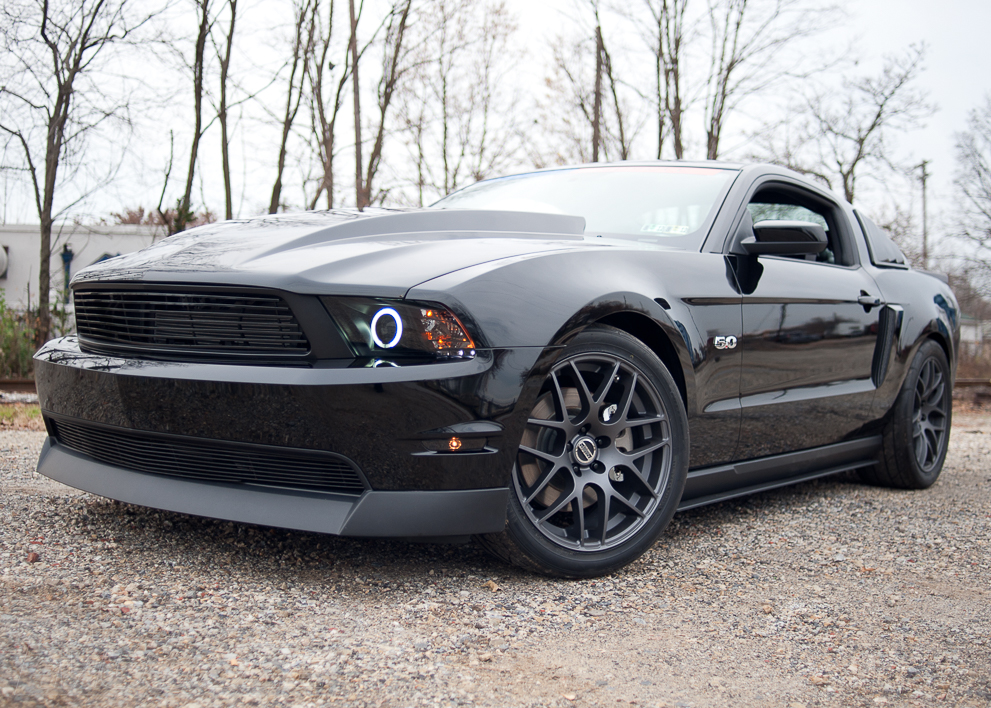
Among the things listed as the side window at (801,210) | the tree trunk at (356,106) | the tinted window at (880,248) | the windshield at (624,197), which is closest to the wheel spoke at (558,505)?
the windshield at (624,197)

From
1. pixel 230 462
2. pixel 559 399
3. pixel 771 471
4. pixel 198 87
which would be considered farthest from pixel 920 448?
pixel 198 87

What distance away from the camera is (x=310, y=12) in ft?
39.6

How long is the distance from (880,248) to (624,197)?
1.78m

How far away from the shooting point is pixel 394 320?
221 centimetres

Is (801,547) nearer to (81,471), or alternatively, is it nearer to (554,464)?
(554,464)

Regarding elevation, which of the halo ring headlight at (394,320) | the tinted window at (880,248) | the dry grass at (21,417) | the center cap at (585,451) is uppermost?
the tinted window at (880,248)

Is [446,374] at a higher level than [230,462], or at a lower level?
higher

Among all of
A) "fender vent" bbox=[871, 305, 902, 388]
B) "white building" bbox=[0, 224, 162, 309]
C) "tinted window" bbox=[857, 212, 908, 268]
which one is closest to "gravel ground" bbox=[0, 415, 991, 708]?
"fender vent" bbox=[871, 305, 902, 388]

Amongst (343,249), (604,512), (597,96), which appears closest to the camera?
(343,249)

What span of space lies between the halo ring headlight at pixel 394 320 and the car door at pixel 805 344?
150 cm

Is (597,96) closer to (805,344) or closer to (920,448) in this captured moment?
(920,448)

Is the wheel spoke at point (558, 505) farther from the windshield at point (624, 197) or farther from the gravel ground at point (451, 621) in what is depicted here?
the windshield at point (624, 197)

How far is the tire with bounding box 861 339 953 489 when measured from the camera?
14.3ft

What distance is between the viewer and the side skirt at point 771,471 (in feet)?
10.0
